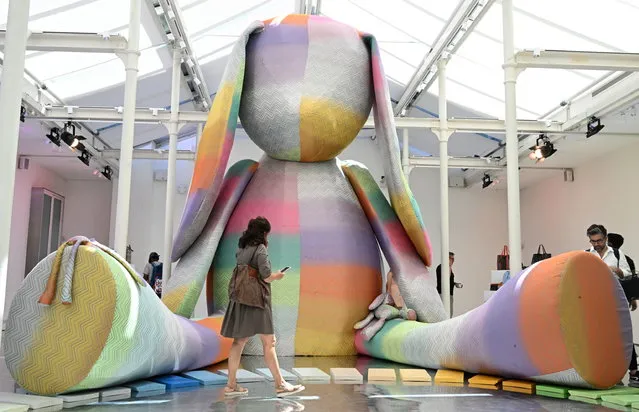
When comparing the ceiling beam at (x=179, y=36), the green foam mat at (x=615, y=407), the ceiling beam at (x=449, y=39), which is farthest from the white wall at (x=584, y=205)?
the green foam mat at (x=615, y=407)

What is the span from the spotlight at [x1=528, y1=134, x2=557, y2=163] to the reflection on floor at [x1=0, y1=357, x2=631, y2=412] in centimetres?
850

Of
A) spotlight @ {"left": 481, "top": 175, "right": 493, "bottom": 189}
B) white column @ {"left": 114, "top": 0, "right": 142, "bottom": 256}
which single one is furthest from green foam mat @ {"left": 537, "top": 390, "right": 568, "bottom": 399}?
spotlight @ {"left": 481, "top": 175, "right": 493, "bottom": 189}

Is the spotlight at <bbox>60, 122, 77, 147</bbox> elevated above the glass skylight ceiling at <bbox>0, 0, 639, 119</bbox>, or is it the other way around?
the glass skylight ceiling at <bbox>0, 0, 639, 119</bbox>

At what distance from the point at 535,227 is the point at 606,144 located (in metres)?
4.12

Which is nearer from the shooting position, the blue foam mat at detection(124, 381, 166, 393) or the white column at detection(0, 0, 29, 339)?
the white column at detection(0, 0, 29, 339)

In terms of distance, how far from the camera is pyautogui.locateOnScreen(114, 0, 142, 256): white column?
18.9 ft

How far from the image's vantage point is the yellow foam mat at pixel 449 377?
10.9 feet

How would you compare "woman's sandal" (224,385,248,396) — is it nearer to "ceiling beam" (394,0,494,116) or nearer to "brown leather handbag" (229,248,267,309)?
"brown leather handbag" (229,248,267,309)

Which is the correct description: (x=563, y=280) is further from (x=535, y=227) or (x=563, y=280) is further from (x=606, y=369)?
(x=535, y=227)

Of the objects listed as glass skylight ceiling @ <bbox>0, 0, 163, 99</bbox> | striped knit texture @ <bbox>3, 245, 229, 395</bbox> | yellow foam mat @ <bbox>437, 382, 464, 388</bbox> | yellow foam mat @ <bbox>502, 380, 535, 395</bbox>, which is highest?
glass skylight ceiling @ <bbox>0, 0, 163, 99</bbox>

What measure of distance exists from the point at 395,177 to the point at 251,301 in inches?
60.9

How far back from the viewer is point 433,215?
16188 mm

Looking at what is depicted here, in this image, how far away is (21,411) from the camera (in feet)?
7.98

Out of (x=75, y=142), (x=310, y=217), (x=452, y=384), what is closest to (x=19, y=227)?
(x=75, y=142)
